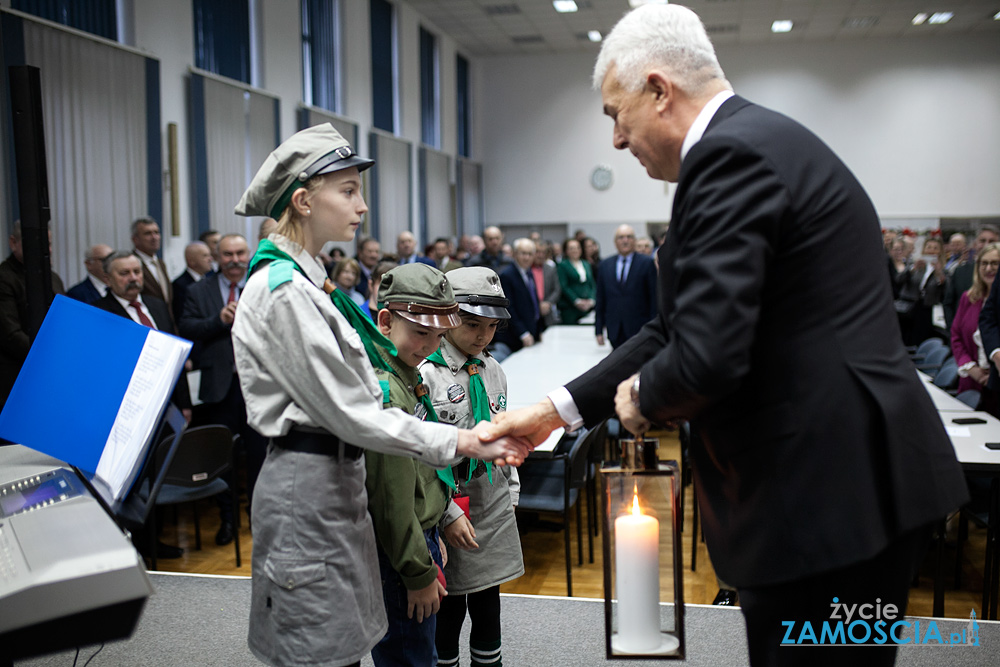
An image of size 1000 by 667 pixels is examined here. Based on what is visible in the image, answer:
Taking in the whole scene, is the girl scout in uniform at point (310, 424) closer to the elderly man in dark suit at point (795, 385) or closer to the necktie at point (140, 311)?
the elderly man in dark suit at point (795, 385)

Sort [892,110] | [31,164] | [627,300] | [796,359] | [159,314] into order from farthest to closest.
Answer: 1. [892,110]
2. [627,300]
3. [159,314]
4. [31,164]
5. [796,359]

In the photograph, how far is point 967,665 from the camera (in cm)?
234

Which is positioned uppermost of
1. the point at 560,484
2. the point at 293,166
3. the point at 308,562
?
the point at 293,166

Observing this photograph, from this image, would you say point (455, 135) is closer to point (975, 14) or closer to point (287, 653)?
point (975, 14)

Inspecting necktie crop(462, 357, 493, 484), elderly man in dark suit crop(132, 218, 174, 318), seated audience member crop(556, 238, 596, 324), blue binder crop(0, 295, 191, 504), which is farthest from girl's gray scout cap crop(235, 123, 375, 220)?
seated audience member crop(556, 238, 596, 324)

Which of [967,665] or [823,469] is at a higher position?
[823,469]

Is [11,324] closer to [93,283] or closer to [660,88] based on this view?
[93,283]

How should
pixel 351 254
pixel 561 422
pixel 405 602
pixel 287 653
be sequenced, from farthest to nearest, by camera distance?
pixel 351 254 < pixel 405 602 < pixel 561 422 < pixel 287 653

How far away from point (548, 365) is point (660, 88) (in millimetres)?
4692

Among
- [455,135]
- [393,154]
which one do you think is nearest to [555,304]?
[393,154]

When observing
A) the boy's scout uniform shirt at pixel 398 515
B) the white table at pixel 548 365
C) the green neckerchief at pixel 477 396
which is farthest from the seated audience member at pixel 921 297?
the boy's scout uniform shirt at pixel 398 515

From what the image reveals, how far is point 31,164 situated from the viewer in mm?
2219

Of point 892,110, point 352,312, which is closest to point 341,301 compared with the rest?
point 352,312

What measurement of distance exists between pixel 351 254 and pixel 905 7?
33.6 ft
